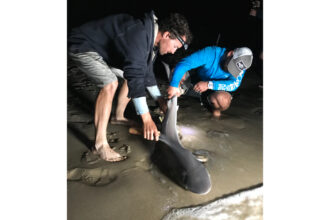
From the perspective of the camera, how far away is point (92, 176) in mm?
1590

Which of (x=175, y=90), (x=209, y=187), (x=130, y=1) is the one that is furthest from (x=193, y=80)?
(x=130, y=1)

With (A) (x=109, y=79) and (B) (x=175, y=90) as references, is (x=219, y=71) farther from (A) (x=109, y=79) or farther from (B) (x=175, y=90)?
(A) (x=109, y=79)

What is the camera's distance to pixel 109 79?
70.4 inches

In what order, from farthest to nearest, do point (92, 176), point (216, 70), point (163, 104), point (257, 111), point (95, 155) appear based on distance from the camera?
1. point (257, 111)
2. point (216, 70)
3. point (163, 104)
4. point (95, 155)
5. point (92, 176)

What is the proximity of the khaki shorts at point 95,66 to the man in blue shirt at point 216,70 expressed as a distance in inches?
32.8

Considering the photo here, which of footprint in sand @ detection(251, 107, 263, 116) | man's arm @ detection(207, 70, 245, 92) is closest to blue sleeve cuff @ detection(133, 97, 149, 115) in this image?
man's arm @ detection(207, 70, 245, 92)

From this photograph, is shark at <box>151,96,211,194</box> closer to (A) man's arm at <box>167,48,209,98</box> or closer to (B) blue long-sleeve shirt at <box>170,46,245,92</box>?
(A) man's arm at <box>167,48,209,98</box>

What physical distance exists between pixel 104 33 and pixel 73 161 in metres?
1.08

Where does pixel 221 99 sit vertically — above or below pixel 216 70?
below

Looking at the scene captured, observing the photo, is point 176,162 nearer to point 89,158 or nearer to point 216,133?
point 89,158

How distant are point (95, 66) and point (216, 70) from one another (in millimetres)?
1549

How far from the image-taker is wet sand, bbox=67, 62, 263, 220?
135 cm

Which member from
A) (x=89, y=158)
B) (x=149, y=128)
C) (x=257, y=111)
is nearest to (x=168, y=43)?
(x=149, y=128)

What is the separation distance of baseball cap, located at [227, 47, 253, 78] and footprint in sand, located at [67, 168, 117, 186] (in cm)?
176
